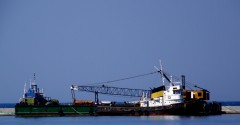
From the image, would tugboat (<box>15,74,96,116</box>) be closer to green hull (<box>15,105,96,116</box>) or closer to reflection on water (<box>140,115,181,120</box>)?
green hull (<box>15,105,96,116</box>)

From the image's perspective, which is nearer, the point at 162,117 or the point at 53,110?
the point at 162,117

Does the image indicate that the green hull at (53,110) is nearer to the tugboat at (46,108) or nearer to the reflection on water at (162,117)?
the tugboat at (46,108)

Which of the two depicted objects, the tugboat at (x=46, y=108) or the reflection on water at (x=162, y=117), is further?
the tugboat at (x=46, y=108)

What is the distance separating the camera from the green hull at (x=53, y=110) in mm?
112188

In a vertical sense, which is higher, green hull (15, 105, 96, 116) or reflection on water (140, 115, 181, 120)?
green hull (15, 105, 96, 116)

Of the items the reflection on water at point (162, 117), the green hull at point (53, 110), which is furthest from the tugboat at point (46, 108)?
the reflection on water at point (162, 117)

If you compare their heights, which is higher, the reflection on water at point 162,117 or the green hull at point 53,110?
the green hull at point 53,110

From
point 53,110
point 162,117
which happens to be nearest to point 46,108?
point 53,110

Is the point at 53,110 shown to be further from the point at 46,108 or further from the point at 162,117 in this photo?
the point at 162,117

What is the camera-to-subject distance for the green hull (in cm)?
11219

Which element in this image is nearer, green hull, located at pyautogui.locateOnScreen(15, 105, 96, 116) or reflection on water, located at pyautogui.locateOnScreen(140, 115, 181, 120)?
reflection on water, located at pyautogui.locateOnScreen(140, 115, 181, 120)

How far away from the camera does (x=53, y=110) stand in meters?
113

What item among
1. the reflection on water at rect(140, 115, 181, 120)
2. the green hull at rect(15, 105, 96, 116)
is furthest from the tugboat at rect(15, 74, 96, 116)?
the reflection on water at rect(140, 115, 181, 120)

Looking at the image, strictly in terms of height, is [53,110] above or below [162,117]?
above
